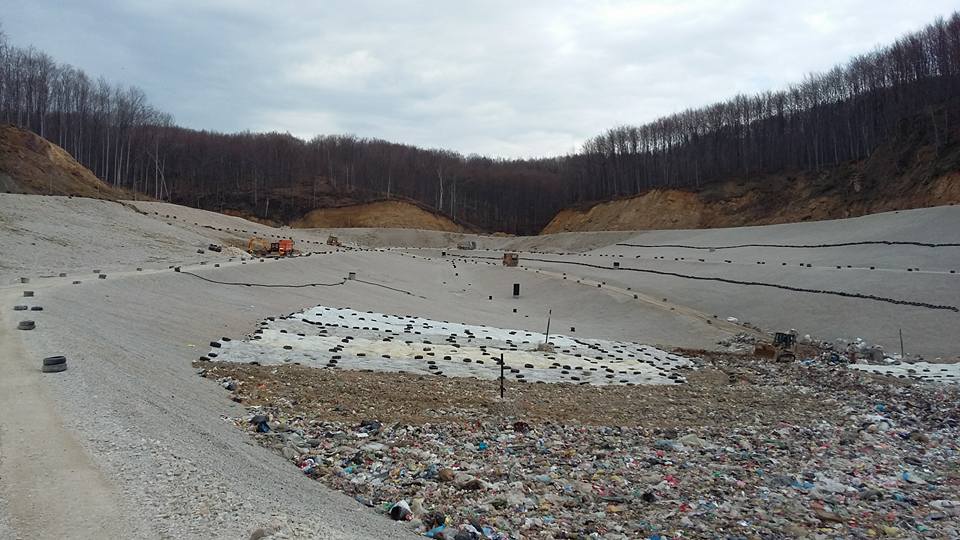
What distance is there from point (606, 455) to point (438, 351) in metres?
8.18

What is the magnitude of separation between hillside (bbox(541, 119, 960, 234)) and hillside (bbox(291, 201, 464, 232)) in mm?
19359

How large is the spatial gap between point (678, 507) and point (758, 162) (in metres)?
73.9

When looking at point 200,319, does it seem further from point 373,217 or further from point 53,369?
point 373,217

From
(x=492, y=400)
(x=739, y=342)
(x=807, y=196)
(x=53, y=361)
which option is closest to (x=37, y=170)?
(x=53, y=361)

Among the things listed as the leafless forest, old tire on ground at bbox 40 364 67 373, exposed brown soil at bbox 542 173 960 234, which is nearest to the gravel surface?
old tire on ground at bbox 40 364 67 373

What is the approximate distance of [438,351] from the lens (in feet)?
50.6

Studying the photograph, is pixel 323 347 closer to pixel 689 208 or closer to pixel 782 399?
pixel 782 399

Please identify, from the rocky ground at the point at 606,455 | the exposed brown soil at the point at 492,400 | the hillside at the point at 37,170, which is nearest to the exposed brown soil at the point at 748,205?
the exposed brown soil at the point at 492,400

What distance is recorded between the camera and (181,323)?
13477 millimetres

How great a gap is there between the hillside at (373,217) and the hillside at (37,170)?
36695mm

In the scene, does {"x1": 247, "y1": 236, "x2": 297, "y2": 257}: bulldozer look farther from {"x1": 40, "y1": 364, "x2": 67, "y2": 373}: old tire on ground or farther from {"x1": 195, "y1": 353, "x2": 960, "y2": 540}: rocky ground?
{"x1": 40, "y1": 364, "x2": 67, "y2": 373}: old tire on ground

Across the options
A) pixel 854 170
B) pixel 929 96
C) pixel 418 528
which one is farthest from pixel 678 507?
pixel 929 96

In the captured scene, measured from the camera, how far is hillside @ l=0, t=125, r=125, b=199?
42094 millimetres

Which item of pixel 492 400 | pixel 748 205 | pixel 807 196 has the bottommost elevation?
pixel 492 400
